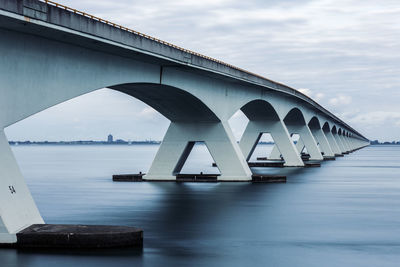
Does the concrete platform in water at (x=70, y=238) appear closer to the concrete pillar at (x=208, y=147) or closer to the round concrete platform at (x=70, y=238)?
the round concrete platform at (x=70, y=238)

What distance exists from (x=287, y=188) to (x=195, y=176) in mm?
9807

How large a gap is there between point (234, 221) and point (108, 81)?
10191 mm

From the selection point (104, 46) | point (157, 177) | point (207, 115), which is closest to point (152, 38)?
point (104, 46)

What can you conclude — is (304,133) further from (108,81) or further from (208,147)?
(108,81)

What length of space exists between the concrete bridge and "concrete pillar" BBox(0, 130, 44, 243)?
0.12 ft

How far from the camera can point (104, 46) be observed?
104 ft

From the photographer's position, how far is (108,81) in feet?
111

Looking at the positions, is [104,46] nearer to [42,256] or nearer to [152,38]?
[152,38]

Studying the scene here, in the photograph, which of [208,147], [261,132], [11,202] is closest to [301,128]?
[261,132]

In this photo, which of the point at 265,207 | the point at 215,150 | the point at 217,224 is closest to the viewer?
the point at 217,224

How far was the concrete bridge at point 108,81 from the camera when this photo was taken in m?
23.9

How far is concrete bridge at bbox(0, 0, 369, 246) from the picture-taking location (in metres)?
23.9

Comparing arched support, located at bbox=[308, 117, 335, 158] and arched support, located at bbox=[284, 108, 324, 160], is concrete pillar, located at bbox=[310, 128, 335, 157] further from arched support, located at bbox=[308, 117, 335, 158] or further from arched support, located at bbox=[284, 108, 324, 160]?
arched support, located at bbox=[284, 108, 324, 160]

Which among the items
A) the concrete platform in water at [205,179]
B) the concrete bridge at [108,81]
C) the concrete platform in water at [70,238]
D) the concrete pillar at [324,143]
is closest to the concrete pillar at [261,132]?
the concrete bridge at [108,81]
